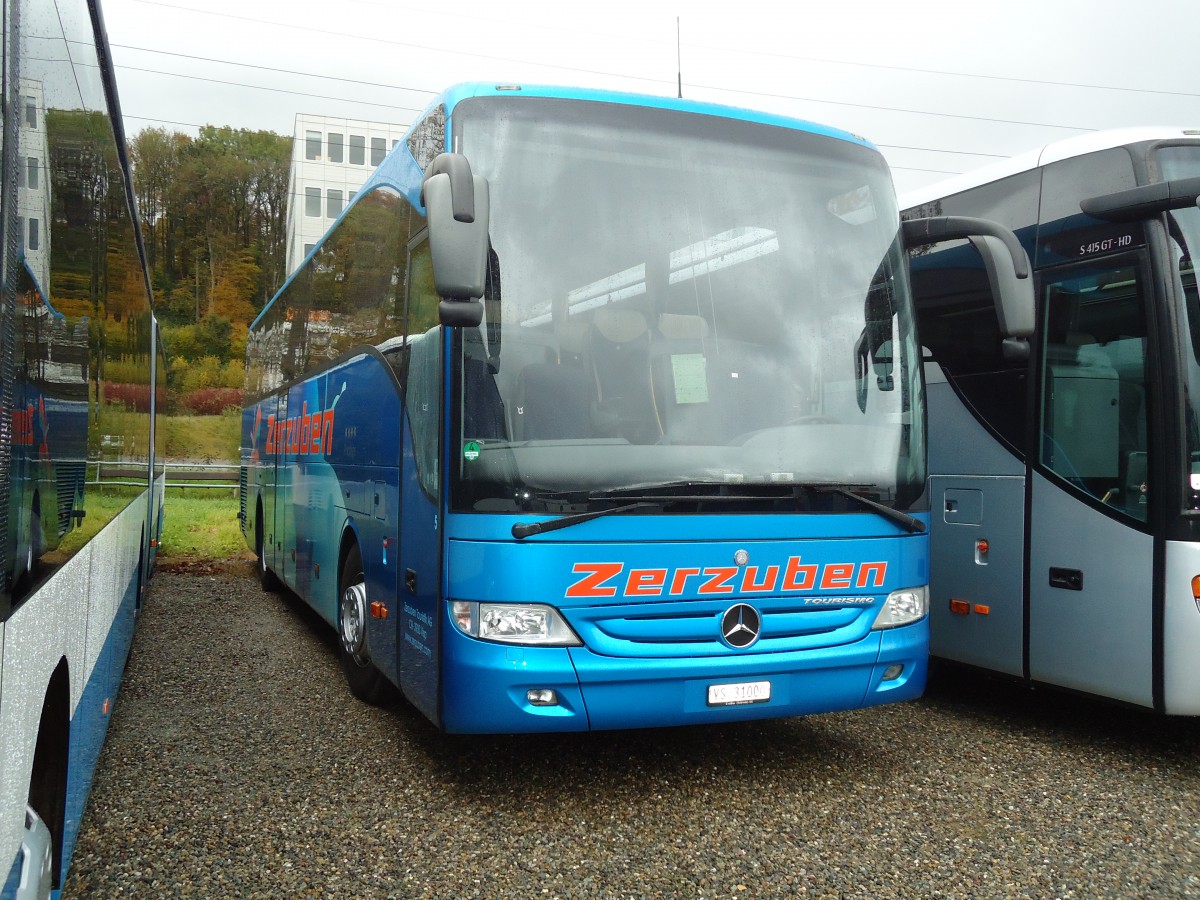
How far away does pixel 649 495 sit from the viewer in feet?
14.2

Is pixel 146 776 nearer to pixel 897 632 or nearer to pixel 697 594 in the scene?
pixel 697 594

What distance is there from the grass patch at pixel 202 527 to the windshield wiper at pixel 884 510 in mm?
12282

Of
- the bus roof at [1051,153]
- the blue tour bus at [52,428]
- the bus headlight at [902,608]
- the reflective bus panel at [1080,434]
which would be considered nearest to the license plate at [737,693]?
the bus headlight at [902,608]

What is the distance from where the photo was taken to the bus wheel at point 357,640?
6.10 metres

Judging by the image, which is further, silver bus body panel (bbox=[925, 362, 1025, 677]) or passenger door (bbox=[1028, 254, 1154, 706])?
silver bus body panel (bbox=[925, 362, 1025, 677])

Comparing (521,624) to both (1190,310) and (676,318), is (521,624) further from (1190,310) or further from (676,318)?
(1190,310)

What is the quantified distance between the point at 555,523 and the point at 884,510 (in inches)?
61.6

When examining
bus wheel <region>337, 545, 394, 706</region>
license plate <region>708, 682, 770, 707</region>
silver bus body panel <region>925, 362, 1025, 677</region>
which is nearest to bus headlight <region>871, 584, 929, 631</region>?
license plate <region>708, 682, 770, 707</region>

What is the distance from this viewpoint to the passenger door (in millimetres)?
5246

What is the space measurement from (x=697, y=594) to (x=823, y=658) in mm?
693

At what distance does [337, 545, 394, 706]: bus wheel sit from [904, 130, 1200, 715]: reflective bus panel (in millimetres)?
3458

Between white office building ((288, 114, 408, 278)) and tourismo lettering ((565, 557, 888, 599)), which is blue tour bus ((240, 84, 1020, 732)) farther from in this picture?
white office building ((288, 114, 408, 278))

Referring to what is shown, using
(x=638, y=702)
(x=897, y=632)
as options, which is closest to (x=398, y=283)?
(x=638, y=702)

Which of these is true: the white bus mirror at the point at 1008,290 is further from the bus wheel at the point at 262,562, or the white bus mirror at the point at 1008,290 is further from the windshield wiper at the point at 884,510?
the bus wheel at the point at 262,562
